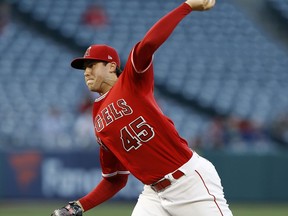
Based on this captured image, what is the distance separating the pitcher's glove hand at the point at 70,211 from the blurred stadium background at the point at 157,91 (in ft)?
20.0

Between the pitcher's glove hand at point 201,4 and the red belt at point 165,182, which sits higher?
the pitcher's glove hand at point 201,4

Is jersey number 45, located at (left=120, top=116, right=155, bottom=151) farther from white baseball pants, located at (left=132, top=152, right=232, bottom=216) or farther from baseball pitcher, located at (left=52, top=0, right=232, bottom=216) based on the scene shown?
white baseball pants, located at (left=132, top=152, right=232, bottom=216)

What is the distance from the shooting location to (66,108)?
1412 cm

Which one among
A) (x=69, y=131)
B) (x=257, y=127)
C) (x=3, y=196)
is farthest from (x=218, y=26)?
(x=3, y=196)

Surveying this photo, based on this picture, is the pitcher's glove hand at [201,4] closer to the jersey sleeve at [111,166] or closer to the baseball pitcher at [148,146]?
the baseball pitcher at [148,146]

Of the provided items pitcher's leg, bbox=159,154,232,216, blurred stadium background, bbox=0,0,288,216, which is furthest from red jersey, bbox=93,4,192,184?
blurred stadium background, bbox=0,0,288,216

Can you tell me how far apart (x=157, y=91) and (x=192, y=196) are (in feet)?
36.0

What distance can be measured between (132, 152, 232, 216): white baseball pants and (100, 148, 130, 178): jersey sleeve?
452mm

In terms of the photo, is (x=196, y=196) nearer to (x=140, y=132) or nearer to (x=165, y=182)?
(x=165, y=182)

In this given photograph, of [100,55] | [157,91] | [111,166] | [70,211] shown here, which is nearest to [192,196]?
[111,166]

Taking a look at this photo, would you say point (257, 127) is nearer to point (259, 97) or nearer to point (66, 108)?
point (259, 97)

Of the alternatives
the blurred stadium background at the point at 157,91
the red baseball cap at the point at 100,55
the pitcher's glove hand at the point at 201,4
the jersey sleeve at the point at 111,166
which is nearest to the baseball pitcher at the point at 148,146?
the red baseball cap at the point at 100,55

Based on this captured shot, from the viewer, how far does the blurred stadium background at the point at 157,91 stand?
489 inches

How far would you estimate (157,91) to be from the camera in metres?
15.8
